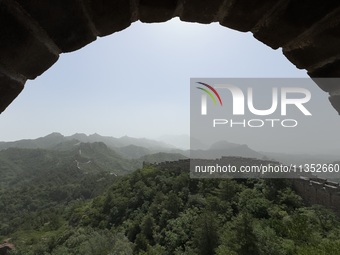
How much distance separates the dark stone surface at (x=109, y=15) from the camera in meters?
1.15

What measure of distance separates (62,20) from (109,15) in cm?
20

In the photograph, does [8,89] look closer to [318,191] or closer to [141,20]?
[141,20]

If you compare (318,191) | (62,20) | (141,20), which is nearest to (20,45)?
(62,20)

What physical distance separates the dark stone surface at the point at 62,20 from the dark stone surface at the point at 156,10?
0.26 m

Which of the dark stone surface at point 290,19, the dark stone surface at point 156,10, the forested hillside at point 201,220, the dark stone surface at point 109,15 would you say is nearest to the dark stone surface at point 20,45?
the dark stone surface at point 109,15

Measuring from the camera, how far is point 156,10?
130 centimetres

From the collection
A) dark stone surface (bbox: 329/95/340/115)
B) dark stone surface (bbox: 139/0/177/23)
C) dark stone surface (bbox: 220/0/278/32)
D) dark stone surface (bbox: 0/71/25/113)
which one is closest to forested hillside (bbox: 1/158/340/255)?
dark stone surface (bbox: 329/95/340/115)

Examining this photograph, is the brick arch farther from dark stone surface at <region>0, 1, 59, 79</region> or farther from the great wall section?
the great wall section

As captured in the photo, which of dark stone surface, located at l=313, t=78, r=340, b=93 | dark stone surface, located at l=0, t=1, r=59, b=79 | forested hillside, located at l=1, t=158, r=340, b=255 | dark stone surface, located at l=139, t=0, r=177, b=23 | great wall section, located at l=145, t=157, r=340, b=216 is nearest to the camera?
dark stone surface, located at l=0, t=1, r=59, b=79

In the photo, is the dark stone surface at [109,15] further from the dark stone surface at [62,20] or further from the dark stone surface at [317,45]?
the dark stone surface at [317,45]

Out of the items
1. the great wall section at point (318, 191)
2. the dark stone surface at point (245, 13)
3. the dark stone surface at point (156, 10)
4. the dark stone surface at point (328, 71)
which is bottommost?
the great wall section at point (318, 191)

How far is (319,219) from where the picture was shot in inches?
531

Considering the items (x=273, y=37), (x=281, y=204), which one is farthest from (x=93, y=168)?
(x=273, y=37)

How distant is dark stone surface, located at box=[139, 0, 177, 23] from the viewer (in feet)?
4.08
